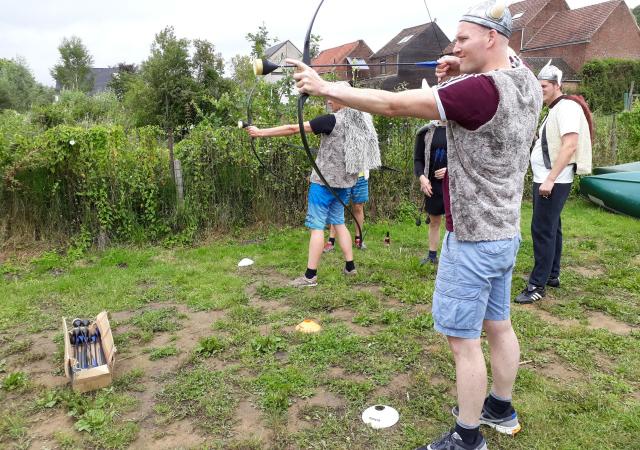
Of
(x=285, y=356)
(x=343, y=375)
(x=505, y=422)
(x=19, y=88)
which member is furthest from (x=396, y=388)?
(x=19, y=88)

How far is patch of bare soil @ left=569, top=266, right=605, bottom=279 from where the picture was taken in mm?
4742

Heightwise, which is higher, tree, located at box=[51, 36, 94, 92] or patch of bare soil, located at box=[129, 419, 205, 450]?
tree, located at box=[51, 36, 94, 92]

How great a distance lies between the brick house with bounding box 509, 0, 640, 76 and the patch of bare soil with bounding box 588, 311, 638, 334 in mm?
31933

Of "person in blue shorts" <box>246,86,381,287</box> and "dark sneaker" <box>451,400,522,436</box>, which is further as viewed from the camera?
"person in blue shorts" <box>246,86,381,287</box>

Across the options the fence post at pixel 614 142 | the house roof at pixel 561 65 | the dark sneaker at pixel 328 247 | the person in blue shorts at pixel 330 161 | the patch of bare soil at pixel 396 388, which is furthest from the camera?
the house roof at pixel 561 65

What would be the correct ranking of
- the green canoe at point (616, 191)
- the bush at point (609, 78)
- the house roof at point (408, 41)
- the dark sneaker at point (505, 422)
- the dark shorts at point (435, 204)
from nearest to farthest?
the dark sneaker at point (505, 422)
the dark shorts at point (435, 204)
the green canoe at point (616, 191)
the bush at point (609, 78)
the house roof at point (408, 41)

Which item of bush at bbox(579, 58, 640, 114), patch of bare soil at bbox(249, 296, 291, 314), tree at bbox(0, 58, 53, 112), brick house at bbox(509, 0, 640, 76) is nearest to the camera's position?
patch of bare soil at bbox(249, 296, 291, 314)

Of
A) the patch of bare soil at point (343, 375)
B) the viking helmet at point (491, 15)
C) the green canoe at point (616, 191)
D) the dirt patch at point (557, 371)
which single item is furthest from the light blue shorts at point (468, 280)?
the green canoe at point (616, 191)

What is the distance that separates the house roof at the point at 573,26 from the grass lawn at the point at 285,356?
33213mm

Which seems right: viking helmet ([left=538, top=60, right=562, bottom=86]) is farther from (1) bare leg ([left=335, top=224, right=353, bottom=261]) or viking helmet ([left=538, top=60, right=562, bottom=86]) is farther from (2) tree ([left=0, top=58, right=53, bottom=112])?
(2) tree ([left=0, top=58, right=53, bottom=112])

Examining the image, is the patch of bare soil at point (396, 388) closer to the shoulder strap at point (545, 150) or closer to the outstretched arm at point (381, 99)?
the outstretched arm at point (381, 99)

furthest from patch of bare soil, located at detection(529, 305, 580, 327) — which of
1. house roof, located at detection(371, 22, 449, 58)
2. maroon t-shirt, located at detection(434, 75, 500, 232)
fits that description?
house roof, located at detection(371, 22, 449, 58)

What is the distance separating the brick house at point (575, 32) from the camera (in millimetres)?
31953

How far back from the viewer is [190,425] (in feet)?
8.33
